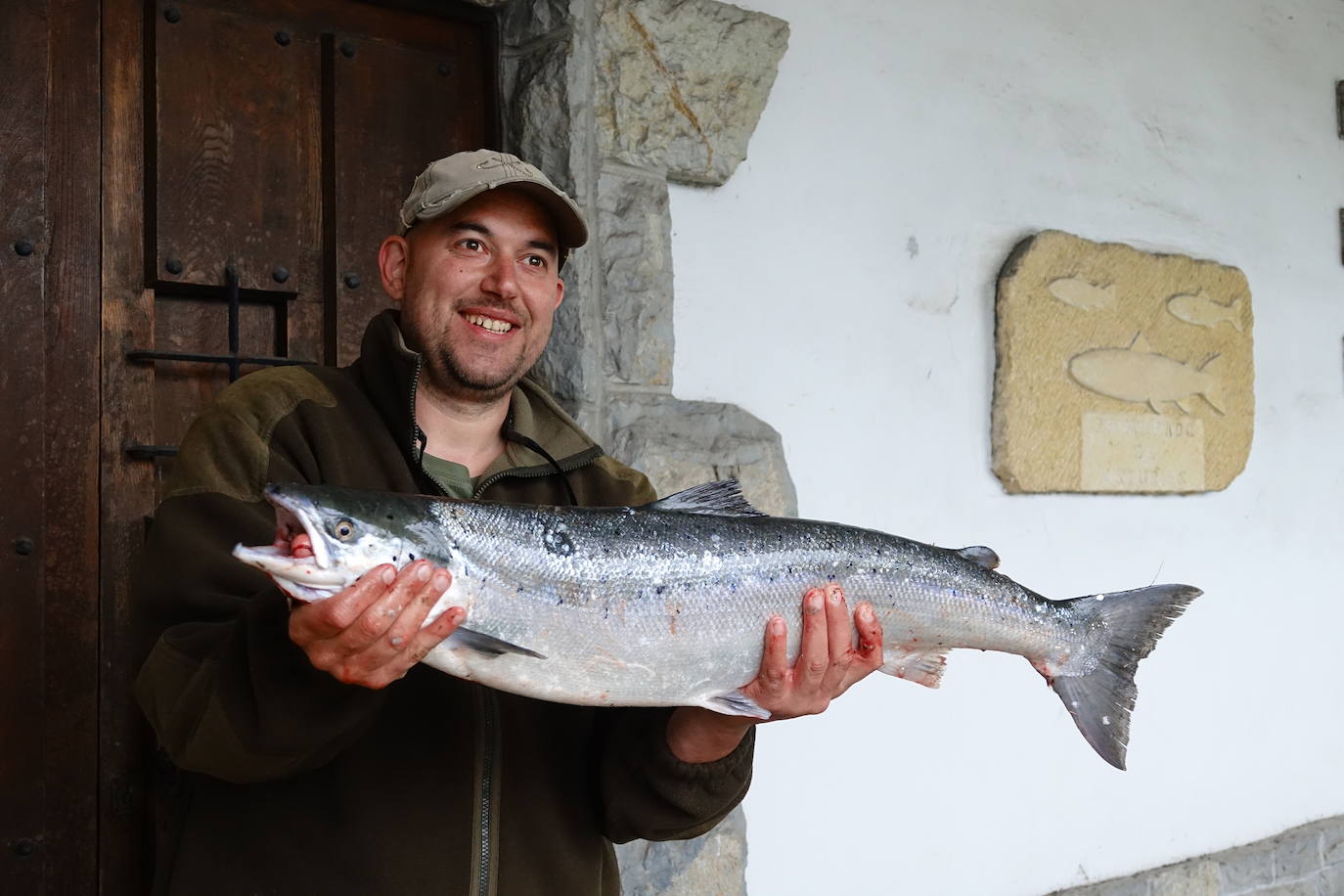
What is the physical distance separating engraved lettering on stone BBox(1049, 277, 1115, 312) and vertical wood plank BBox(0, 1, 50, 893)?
2.88m

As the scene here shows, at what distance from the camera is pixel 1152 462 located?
4.20 metres

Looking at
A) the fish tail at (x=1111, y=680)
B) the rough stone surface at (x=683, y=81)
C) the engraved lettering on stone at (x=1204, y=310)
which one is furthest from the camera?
the engraved lettering on stone at (x=1204, y=310)

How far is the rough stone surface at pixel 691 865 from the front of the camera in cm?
289

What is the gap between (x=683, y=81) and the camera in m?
3.14

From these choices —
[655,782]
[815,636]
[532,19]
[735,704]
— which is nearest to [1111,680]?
[815,636]

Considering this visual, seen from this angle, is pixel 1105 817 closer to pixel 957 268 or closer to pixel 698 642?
pixel 957 268

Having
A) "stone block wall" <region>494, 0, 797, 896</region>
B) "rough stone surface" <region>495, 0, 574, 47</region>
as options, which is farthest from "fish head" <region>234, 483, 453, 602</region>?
"rough stone surface" <region>495, 0, 574, 47</region>

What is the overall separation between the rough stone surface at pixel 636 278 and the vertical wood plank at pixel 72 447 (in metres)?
1.13

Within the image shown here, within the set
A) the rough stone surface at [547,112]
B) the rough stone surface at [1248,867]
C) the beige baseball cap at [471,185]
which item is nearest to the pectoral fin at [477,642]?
the beige baseball cap at [471,185]

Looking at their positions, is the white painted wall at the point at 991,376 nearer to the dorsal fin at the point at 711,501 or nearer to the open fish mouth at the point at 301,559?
the dorsal fin at the point at 711,501

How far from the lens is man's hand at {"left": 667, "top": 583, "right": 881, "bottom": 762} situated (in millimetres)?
1976

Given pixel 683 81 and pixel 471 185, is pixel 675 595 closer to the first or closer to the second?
pixel 471 185

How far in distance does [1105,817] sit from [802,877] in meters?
1.32

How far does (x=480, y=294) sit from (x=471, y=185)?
0.20 m
